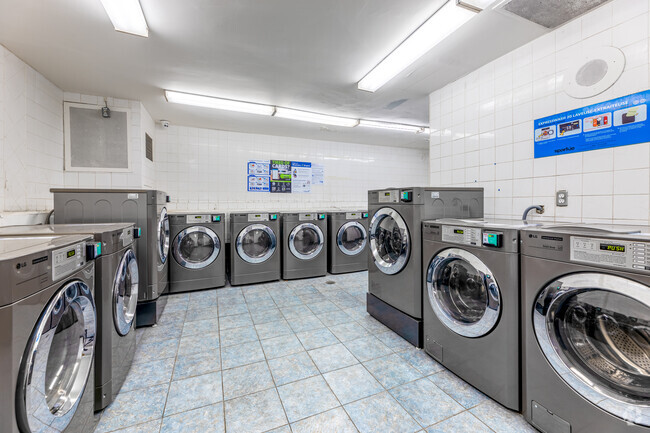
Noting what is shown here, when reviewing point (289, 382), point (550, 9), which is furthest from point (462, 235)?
point (550, 9)

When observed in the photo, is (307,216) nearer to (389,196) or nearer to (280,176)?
(280,176)

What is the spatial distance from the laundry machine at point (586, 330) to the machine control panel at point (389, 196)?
102 centimetres

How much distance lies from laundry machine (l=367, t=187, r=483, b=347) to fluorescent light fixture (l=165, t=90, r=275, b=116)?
81.8 inches

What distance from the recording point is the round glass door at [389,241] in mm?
2203

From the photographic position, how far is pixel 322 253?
4.13 meters

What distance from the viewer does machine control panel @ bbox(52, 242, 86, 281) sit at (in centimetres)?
96

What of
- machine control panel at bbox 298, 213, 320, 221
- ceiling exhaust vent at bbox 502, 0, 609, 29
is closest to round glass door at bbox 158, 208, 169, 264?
machine control panel at bbox 298, 213, 320, 221

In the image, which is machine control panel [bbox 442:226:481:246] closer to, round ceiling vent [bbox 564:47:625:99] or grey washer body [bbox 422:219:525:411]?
grey washer body [bbox 422:219:525:411]

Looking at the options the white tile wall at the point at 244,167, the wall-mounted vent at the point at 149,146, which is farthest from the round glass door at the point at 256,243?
the wall-mounted vent at the point at 149,146

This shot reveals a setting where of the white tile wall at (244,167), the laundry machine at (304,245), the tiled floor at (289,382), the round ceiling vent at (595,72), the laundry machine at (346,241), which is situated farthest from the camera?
the white tile wall at (244,167)

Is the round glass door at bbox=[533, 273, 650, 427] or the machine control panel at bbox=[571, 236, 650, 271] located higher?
the machine control panel at bbox=[571, 236, 650, 271]

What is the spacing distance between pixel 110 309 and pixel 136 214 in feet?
3.82

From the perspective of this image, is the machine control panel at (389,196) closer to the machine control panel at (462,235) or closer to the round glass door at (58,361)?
the machine control panel at (462,235)

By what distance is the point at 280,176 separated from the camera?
5.05 m
